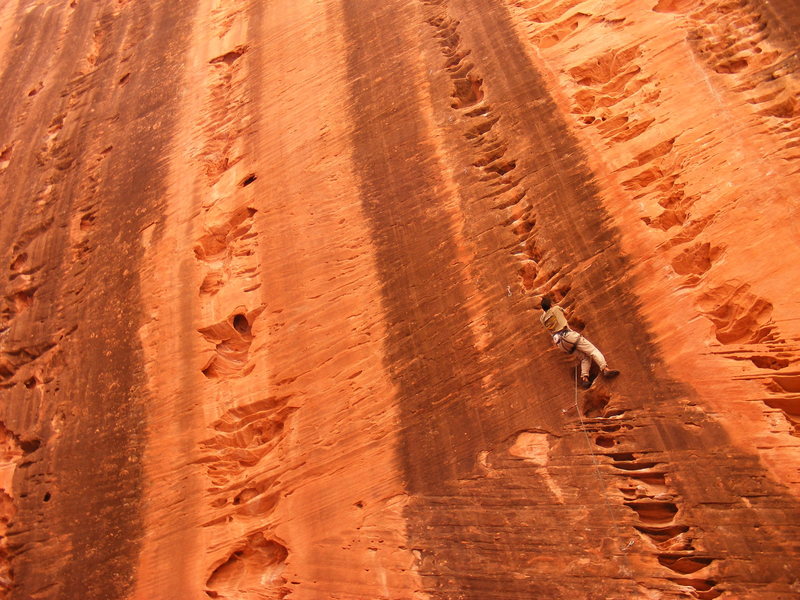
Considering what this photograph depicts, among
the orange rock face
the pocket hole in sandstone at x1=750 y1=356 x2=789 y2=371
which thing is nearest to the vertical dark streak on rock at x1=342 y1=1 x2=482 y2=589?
the orange rock face

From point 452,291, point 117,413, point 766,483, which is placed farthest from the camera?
point 117,413

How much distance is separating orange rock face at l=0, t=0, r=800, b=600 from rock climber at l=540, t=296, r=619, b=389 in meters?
0.10

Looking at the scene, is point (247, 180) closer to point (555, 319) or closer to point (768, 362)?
point (555, 319)

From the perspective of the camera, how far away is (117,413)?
704cm

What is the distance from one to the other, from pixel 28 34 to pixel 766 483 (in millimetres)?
12907

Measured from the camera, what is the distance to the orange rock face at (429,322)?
5141 millimetres

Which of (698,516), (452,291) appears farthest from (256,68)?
(698,516)

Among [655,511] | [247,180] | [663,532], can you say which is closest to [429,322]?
[655,511]

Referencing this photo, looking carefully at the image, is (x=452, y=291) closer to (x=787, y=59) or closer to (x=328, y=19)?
(x=787, y=59)

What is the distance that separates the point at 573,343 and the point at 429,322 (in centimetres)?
135

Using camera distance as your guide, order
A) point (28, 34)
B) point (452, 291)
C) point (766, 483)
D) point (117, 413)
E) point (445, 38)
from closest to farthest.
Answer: point (766, 483)
point (452, 291)
point (117, 413)
point (445, 38)
point (28, 34)

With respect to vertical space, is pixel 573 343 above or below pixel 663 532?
above

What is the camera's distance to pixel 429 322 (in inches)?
251

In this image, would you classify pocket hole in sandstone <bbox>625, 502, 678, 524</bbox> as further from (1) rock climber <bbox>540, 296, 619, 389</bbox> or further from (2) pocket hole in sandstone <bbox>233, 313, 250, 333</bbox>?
(2) pocket hole in sandstone <bbox>233, 313, 250, 333</bbox>
